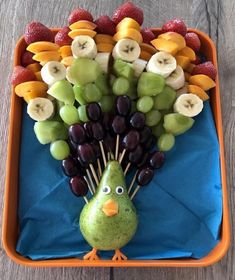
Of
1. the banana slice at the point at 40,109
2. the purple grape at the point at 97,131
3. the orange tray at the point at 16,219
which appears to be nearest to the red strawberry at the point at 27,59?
the orange tray at the point at 16,219

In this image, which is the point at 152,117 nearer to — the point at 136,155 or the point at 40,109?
the point at 136,155

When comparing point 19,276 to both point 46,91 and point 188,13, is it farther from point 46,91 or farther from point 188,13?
point 188,13

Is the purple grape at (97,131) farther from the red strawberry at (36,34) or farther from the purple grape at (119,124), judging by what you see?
the red strawberry at (36,34)

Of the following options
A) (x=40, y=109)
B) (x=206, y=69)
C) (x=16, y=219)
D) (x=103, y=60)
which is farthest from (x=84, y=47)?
(x=16, y=219)

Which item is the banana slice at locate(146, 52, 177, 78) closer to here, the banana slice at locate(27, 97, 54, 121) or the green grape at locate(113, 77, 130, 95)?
the green grape at locate(113, 77, 130, 95)

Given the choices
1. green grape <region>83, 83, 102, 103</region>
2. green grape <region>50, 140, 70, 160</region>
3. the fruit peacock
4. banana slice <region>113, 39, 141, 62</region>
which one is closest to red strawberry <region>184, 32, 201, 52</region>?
the fruit peacock

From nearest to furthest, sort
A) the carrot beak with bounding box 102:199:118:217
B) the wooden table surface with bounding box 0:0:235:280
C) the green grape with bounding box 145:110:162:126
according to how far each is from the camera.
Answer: the carrot beak with bounding box 102:199:118:217
the green grape with bounding box 145:110:162:126
the wooden table surface with bounding box 0:0:235:280
